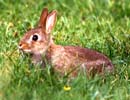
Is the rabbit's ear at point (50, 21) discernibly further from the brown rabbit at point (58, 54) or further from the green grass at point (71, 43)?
the green grass at point (71, 43)

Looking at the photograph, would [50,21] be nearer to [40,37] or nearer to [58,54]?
[40,37]

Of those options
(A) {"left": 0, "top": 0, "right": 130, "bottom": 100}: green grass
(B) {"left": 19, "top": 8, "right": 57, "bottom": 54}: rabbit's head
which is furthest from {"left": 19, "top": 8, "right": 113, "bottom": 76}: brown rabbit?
(A) {"left": 0, "top": 0, "right": 130, "bottom": 100}: green grass

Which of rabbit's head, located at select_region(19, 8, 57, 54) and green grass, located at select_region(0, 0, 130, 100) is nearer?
green grass, located at select_region(0, 0, 130, 100)

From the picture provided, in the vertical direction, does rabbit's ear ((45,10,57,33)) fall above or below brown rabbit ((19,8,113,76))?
above

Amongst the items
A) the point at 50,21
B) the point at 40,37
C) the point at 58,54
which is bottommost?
the point at 58,54

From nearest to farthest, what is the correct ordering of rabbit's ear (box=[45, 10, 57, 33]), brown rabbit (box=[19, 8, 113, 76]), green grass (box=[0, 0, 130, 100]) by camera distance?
1. green grass (box=[0, 0, 130, 100])
2. brown rabbit (box=[19, 8, 113, 76])
3. rabbit's ear (box=[45, 10, 57, 33])

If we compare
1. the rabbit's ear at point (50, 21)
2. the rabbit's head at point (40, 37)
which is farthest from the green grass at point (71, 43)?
the rabbit's ear at point (50, 21)

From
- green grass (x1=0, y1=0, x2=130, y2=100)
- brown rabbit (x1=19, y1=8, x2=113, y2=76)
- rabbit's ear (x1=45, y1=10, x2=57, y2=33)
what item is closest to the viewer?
green grass (x1=0, y1=0, x2=130, y2=100)

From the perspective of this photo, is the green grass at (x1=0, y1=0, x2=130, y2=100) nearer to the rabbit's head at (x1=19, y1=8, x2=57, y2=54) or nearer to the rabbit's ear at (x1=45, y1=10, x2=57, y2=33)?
the rabbit's head at (x1=19, y1=8, x2=57, y2=54)

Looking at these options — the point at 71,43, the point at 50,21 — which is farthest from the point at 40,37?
the point at 71,43
